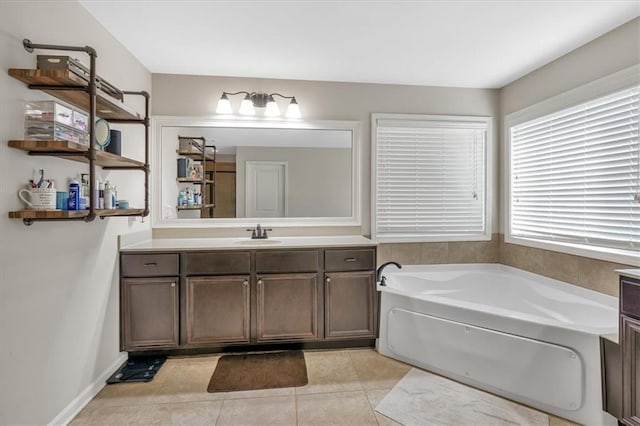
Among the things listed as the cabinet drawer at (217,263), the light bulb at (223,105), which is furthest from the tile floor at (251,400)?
the light bulb at (223,105)

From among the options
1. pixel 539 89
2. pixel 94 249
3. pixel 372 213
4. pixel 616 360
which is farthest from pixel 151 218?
pixel 539 89

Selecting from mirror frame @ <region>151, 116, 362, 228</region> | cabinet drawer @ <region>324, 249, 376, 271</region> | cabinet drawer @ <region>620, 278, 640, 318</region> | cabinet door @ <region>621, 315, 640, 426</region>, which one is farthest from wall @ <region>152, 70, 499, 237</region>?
cabinet door @ <region>621, 315, 640, 426</region>

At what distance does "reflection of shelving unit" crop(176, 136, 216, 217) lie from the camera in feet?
9.89

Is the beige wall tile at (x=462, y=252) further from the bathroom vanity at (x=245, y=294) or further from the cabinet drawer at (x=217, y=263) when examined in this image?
the cabinet drawer at (x=217, y=263)

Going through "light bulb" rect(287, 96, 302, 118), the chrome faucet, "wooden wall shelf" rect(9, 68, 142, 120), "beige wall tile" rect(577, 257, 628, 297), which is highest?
"light bulb" rect(287, 96, 302, 118)

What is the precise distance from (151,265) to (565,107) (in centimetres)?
342

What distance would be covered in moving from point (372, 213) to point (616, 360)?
198 centimetres

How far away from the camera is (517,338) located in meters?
1.98

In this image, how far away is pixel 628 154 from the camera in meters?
2.11

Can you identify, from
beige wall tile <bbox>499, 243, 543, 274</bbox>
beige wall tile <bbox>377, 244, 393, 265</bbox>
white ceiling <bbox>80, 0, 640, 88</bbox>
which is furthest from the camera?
beige wall tile <bbox>377, 244, 393, 265</bbox>

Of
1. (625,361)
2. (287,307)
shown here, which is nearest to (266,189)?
(287,307)

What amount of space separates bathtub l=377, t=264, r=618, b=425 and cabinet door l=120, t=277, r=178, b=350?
1.62 m

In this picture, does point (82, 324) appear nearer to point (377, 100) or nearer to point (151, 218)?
point (151, 218)

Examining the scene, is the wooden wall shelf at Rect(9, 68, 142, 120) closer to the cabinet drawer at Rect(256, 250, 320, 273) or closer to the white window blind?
the cabinet drawer at Rect(256, 250, 320, 273)
